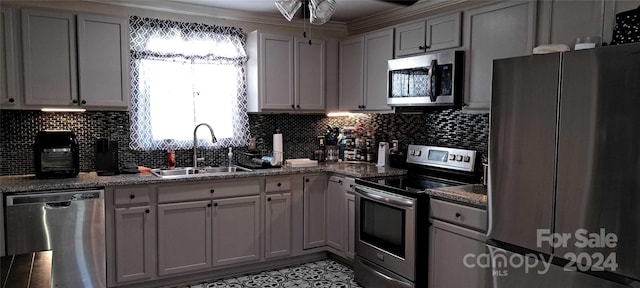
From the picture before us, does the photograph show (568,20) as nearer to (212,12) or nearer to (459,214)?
(459,214)

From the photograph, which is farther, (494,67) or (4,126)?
(4,126)

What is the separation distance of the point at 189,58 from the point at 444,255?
106 inches

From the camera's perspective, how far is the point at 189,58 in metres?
4.02

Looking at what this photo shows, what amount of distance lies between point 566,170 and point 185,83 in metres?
3.10

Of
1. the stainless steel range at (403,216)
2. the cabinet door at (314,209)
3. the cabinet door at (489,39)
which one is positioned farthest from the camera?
the cabinet door at (314,209)

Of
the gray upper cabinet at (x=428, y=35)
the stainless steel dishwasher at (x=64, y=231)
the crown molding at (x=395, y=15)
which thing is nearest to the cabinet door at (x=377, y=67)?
the gray upper cabinet at (x=428, y=35)

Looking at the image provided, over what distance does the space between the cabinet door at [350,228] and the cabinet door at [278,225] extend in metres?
0.52

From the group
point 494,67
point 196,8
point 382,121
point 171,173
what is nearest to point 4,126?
point 171,173

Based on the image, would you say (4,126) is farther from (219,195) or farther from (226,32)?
(226,32)

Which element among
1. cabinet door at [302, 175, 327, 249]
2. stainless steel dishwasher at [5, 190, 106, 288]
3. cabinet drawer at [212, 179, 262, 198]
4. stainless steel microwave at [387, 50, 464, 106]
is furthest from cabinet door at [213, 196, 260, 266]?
stainless steel microwave at [387, 50, 464, 106]

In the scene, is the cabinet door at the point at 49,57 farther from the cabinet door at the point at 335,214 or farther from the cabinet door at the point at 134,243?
the cabinet door at the point at 335,214

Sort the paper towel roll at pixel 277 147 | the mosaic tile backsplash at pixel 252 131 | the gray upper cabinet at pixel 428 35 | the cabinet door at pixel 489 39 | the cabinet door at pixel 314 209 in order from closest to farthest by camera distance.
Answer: the cabinet door at pixel 489 39 < the gray upper cabinet at pixel 428 35 < the mosaic tile backsplash at pixel 252 131 < the cabinet door at pixel 314 209 < the paper towel roll at pixel 277 147

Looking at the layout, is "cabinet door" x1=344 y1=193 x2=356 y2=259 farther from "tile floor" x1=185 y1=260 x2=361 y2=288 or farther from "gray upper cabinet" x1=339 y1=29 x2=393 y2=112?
"gray upper cabinet" x1=339 y1=29 x2=393 y2=112

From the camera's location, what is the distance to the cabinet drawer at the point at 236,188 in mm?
3646
